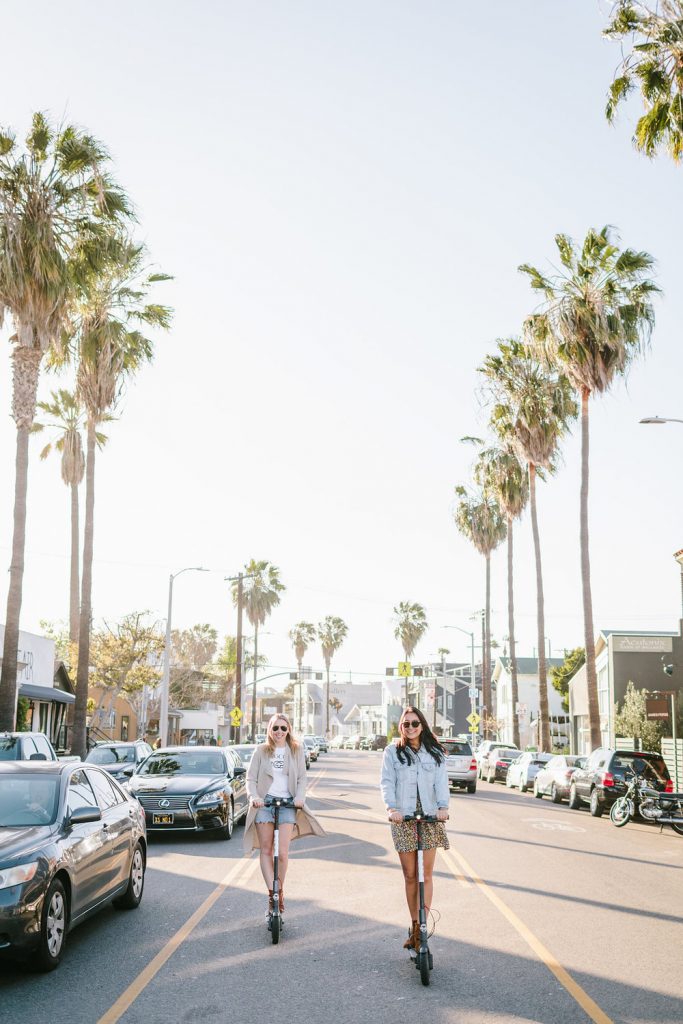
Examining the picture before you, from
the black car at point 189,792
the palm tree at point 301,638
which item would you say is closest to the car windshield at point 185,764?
the black car at point 189,792

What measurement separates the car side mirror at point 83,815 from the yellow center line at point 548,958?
3654mm

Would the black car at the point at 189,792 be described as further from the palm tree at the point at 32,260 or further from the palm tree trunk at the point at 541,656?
the palm tree trunk at the point at 541,656

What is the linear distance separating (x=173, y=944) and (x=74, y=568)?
122 feet

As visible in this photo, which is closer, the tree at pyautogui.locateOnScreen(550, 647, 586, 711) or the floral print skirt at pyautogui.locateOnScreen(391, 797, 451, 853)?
the floral print skirt at pyautogui.locateOnScreen(391, 797, 451, 853)

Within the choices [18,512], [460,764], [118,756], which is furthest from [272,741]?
Result: [460,764]

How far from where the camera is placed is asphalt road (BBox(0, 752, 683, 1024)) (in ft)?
20.8

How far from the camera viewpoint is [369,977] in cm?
708

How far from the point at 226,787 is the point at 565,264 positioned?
21652 millimetres

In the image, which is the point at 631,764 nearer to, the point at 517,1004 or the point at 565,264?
the point at 565,264

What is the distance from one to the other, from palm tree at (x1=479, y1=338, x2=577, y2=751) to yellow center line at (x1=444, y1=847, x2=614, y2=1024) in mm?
26596

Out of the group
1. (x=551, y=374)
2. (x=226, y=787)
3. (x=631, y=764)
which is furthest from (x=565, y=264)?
Result: (x=226, y=787)

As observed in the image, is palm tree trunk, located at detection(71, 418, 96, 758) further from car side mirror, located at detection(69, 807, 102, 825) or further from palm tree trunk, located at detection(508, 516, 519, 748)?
palm tree trunk, located at detection(508, 516, 519, 748)

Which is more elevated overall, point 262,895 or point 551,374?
point 551,374

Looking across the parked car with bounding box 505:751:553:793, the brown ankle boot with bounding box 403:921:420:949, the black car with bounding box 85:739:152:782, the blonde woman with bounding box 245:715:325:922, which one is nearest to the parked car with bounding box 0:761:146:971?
the blonde woman with bounding box 245:715:325:922
